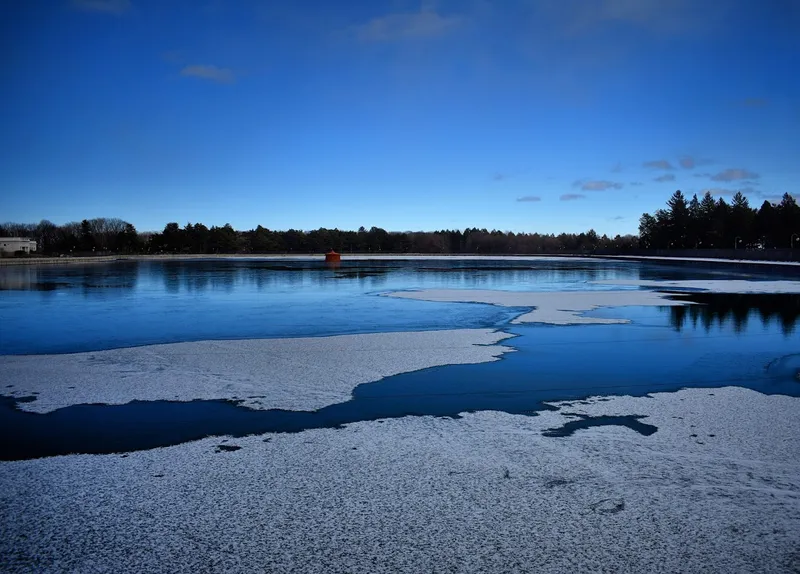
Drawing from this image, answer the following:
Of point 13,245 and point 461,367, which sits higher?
point 13,245

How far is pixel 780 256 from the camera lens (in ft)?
196

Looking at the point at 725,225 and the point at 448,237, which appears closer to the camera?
the point at 725,225

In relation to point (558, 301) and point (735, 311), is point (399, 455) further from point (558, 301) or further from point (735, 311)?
point (558, 301)

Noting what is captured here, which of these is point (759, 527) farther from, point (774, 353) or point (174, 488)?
point (774, 353)

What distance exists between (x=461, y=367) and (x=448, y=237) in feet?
563

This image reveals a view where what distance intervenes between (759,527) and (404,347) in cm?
742

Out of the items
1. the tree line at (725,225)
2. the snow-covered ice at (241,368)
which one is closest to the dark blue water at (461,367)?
the snow-covered ice at (241,368)

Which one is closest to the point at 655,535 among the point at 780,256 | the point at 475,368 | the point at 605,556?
the point at 605,556

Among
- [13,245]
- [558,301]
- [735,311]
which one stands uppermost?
[13,245]

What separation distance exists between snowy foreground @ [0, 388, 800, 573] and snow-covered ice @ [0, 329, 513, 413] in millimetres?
1983

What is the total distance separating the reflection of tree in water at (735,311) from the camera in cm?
1474

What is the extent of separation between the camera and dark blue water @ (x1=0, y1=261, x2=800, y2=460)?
6.05 meters

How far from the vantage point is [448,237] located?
17938 cm

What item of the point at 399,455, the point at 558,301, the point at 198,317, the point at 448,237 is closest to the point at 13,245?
the point at 448,237
